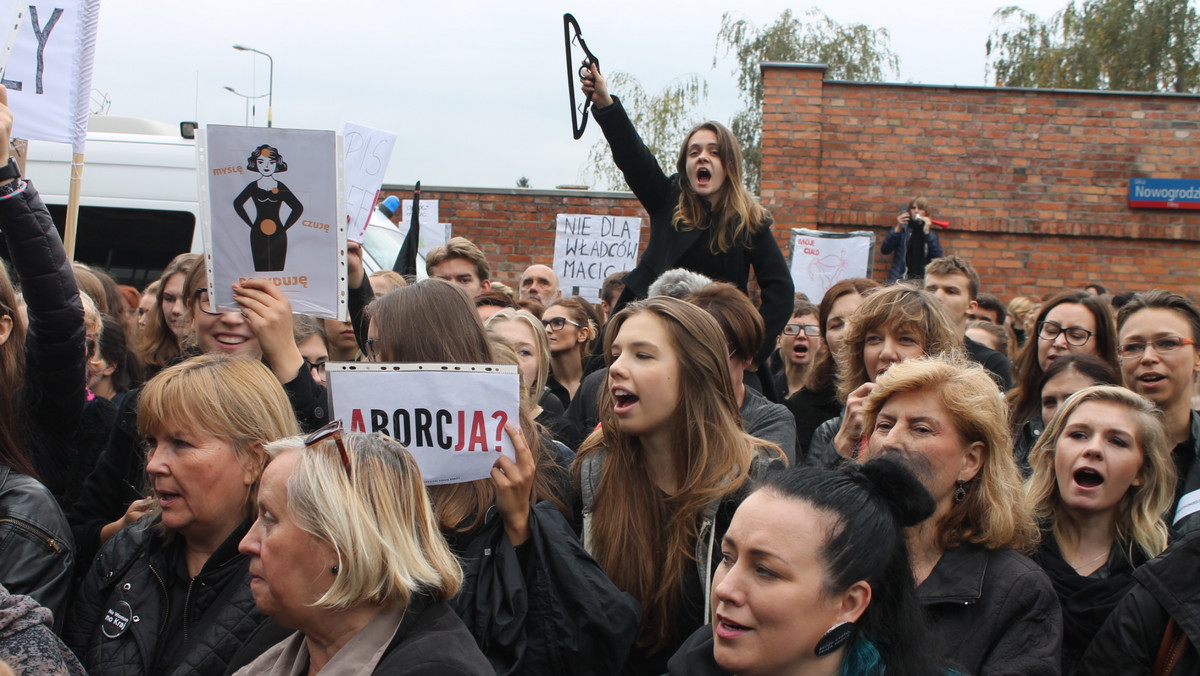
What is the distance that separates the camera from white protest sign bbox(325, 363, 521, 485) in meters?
2.72

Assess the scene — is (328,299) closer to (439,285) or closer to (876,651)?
(439,285)

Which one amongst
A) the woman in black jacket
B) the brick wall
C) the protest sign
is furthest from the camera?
the brick wall

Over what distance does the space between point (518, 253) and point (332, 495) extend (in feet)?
36.7

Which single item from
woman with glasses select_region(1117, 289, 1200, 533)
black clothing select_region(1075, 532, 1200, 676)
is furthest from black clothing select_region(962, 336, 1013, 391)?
black clothing select_region(1075, 532, 1200, 676)

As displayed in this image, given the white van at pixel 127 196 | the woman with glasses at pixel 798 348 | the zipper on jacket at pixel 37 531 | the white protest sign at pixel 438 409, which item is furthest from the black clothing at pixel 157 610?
the white van at pixel 127 196

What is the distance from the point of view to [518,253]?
1323 cm

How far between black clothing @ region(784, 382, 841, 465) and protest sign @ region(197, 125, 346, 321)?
2.44 metres

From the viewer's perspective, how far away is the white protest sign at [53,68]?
12.8 feet

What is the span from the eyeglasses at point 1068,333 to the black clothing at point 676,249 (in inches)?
45.2

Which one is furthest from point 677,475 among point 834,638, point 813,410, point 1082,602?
point 813,410

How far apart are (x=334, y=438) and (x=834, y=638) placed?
1094 millimetres

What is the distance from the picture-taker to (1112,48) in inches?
911

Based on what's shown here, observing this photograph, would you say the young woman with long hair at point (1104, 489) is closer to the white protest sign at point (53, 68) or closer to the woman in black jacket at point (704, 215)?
the woman in black jacket at point (704, 215)

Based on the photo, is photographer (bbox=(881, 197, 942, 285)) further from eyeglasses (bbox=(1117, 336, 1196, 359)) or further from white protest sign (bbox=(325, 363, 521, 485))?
white protest sign (bbox=(325, 363, 521, 485))
